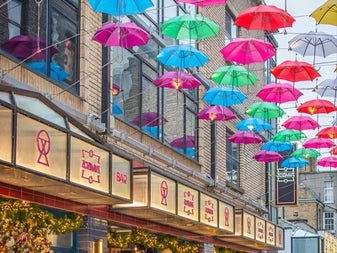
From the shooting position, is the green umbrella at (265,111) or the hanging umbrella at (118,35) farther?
the green umbrella at (265,111)

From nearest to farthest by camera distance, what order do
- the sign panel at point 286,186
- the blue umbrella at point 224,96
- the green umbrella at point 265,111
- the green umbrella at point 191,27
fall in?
the green umbrella at point 191,27 → the blue umbrella at point 224,96 → the green umbrella at point 265,111 → the sign panel at point 286,186

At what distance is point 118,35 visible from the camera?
17.5 meters

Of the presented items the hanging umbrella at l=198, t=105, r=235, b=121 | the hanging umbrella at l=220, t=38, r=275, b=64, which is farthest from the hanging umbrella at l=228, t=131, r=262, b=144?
the hanging umbrella at l=220, t=38, r=275, b=64

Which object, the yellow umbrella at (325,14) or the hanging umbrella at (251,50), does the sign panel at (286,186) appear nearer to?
the hanging umbrella at (251,50)

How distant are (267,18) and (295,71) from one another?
3.76m

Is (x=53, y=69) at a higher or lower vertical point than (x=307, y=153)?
higher

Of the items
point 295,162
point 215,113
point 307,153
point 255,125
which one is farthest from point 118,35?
point 295,162

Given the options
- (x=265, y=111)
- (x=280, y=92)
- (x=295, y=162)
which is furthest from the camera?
(x=295, y=162)

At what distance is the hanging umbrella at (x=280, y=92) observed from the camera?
23.8 metres

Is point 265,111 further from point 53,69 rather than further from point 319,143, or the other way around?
point 53,69

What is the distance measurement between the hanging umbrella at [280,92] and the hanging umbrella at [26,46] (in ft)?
27.5

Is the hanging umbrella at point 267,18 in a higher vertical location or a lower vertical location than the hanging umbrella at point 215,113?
A: higher

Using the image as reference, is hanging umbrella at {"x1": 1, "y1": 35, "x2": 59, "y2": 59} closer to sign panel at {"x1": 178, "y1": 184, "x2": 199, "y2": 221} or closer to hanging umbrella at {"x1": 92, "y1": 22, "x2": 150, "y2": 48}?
hanging umbrella at {"x1": 92, "y1": 22, "x2": 150, "y2": 48}

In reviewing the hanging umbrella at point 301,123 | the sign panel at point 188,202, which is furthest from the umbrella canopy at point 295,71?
the hanging umbrella at point 301,123
